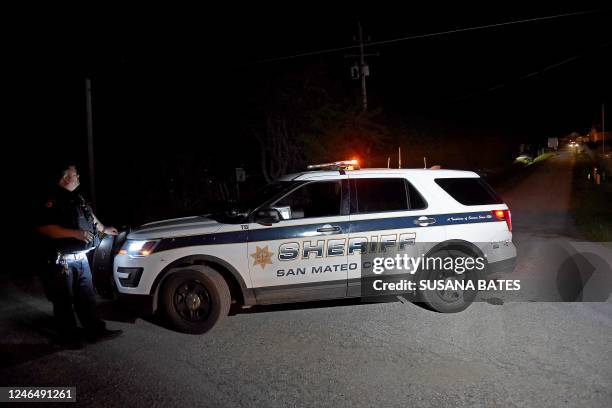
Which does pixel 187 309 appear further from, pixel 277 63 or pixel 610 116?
pixel 610 116

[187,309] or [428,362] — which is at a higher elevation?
[187,309]

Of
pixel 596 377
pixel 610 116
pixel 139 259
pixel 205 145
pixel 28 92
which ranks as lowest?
pixel 596 377

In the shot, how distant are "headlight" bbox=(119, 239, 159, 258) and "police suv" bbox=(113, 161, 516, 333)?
0.01m

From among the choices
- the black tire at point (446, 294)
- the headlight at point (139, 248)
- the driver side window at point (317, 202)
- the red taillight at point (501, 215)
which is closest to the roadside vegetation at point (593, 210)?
the red taillight at point (501, 215)

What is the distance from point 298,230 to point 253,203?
694mm

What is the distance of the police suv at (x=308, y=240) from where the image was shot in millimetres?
5926

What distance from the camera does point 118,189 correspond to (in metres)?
20.0

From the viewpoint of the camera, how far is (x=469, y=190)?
6.70m

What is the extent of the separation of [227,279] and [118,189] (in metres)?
15.1

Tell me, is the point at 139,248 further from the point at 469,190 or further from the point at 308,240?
the point at 469,190

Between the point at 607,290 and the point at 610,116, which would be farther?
the point at 610,116

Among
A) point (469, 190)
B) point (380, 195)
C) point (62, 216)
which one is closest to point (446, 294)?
point (469, 190)

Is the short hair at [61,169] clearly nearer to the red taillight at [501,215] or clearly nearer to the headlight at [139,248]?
the headlight at [139,248]

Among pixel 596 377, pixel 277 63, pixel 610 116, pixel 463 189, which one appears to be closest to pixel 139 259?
pixel 463 189
